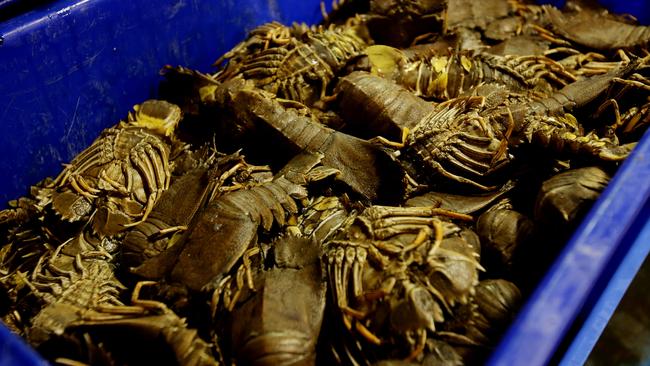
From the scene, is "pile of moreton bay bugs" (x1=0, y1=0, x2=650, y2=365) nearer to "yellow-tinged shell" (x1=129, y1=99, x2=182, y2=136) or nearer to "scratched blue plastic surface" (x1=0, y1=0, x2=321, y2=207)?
"yellow-tinged shell" (x1=129, y1=99, x2=182, y2=136)

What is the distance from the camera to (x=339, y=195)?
244cm

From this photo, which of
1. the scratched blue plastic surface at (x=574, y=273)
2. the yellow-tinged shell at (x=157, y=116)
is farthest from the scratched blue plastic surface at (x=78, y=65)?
the scratched blue plastic surface at (x=574, y=273)

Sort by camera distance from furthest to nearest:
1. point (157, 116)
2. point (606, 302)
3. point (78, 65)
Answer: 1. point (157, 116)
2. point (78, 65)
3. point (606, 302)

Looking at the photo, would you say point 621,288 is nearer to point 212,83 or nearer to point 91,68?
point 212,83

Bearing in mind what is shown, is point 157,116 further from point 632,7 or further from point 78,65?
point 632,7

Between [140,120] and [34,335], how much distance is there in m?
1.46

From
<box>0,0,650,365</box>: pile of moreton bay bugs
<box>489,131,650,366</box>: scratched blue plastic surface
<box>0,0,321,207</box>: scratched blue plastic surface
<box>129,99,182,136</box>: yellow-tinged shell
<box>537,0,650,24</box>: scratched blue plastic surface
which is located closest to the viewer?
<box>489,131,650,366</box>: scratched blue plastic surface

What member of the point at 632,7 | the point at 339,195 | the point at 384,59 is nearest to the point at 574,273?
the point at 339,195

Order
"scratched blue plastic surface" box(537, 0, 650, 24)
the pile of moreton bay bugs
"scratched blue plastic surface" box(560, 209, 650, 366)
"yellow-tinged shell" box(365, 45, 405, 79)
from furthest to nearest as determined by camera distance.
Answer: "scratched blue plastic surface" box(537, 0, 650, 24) → "yellow-tinged shell" box(365, 45, 405, 79) → "scratched blue plastic surface" box(560, 209, 650, 366) → the pile of moreton bay bugs

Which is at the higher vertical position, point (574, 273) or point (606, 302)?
point (574, 273)

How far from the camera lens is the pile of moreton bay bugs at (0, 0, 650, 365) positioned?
5.71ft

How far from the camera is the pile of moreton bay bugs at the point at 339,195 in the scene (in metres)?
1.74

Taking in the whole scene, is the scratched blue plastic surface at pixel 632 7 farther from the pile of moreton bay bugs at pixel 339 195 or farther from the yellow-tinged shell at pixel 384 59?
the yellow-tinged shell at pixel 384 59

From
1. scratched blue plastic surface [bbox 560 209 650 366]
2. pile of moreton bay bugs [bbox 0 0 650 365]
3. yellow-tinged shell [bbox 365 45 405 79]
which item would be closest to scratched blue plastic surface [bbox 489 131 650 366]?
pile of moreton bay bugs [bbox 0 0 650 365]
